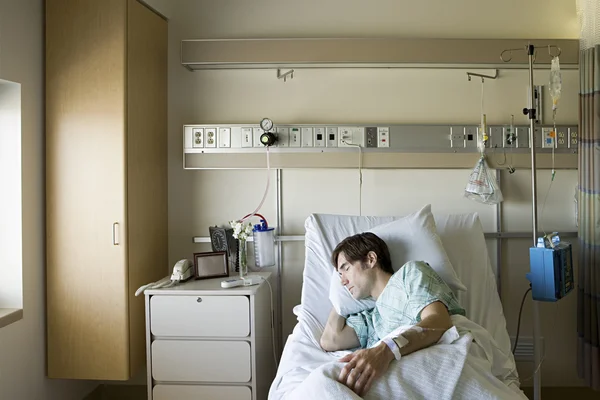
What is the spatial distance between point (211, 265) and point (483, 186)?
59.5 inches

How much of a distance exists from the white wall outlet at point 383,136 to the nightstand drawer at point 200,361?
1302 mm

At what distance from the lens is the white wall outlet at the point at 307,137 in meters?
3.07

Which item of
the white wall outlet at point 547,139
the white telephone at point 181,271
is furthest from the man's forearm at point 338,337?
the white wall outlet at point 547,139

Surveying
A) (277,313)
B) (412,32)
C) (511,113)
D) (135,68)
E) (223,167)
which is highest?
(412,32)

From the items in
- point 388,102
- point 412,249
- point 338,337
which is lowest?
point 338,337

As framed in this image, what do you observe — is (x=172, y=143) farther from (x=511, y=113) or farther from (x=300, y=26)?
(x=511, y=113)

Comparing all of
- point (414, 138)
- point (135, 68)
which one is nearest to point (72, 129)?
point (135, 68)

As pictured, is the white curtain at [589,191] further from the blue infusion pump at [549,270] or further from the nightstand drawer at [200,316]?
the nightstand drawer at [200,316]

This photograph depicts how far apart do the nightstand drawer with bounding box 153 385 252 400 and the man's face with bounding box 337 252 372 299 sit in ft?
2.66

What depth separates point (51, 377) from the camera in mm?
2730

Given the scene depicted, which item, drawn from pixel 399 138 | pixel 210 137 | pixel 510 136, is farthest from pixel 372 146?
pixel 210 137

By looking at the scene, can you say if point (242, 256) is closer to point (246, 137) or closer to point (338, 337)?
point (246, 137)

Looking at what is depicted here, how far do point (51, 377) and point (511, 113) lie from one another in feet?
9.23

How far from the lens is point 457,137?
3.06 meters
